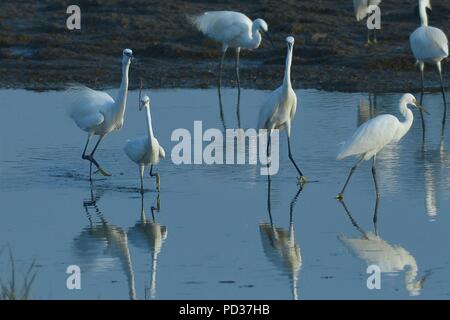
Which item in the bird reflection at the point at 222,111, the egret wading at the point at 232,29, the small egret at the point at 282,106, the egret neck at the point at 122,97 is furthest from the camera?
the egret wading at the point at 232,29

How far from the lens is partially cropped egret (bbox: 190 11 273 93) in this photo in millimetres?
19484

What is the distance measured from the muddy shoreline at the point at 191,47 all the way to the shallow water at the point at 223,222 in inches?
178

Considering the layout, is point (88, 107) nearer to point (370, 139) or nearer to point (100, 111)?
point (100, 111)

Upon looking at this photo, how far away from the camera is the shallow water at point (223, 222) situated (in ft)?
29.5

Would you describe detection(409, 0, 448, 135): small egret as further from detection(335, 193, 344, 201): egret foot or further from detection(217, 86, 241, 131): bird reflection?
detection(335, 193, 344, 201): egret foot

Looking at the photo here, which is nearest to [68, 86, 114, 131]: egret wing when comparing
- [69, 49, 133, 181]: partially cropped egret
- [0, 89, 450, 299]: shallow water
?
[69, 49, 133, 181]: partially cropped egret

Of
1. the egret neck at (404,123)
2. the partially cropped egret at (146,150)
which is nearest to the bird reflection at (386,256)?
the egret neck at (404,123)

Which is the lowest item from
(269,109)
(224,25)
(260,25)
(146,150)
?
(146,150)

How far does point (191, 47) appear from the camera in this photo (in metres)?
23.7

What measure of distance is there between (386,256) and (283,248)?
0.89 meters

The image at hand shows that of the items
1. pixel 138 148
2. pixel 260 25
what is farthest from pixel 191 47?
pixel 138 148

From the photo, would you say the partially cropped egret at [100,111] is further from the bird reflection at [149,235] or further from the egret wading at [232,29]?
the egret wading at [232,29]

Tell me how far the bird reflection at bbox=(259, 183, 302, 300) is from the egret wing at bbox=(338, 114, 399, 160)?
94 centimetres
